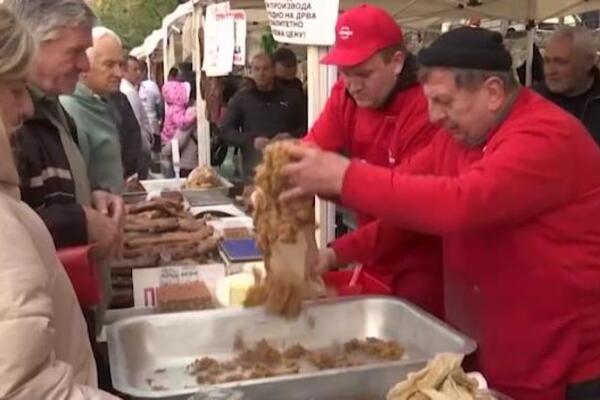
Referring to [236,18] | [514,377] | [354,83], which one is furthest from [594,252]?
[236,18]

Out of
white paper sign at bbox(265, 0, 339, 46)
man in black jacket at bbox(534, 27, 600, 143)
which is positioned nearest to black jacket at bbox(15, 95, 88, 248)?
white paper sign at bbox(265, 0, 339, 46)

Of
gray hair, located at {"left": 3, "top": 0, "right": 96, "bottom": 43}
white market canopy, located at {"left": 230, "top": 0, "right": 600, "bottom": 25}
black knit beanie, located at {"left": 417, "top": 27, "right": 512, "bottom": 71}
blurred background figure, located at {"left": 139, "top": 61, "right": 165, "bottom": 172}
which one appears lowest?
blurred background figure, located at {"left": 139, "top": 61, "right": 165, "bottom": 172}

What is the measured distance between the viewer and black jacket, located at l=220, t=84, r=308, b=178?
23.6ft

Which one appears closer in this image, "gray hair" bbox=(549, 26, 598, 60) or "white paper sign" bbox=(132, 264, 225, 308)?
"white paper sign" bbox=(132, 264, 225, 308)

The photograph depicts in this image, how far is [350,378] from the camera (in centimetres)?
184

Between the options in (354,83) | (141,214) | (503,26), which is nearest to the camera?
(354,83)

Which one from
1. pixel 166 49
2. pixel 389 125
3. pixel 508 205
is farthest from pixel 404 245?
pixel 166 49

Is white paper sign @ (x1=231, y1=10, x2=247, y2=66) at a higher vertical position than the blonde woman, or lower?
higher

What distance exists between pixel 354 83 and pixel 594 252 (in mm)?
1102

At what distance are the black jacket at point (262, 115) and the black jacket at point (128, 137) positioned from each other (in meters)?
0.79

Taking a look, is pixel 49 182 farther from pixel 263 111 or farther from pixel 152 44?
pixel 152 44

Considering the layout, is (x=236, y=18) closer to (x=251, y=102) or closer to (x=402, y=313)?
(x=251, y=102)

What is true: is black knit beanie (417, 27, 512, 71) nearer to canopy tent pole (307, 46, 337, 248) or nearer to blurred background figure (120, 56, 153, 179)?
canopy tent pole (307, 46, 337, 248)

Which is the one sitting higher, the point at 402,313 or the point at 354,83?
the point at 354,83
